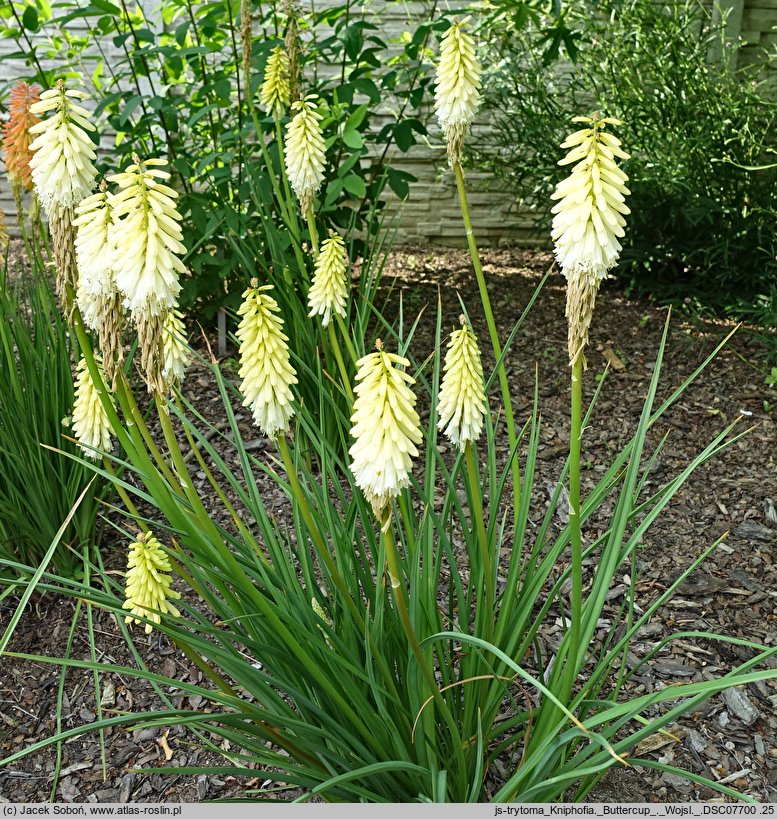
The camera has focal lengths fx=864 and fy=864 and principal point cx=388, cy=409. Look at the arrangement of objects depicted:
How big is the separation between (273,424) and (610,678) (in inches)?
61.2

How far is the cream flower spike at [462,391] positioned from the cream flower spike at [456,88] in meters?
0.65

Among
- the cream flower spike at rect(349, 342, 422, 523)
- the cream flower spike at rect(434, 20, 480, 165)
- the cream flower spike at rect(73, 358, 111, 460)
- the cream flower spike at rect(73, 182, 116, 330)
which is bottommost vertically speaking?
the cream flower spike at rect(73, 358, 111, 460)

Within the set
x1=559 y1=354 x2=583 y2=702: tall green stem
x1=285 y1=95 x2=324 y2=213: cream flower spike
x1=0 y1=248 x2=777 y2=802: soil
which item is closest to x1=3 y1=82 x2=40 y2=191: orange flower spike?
x1=285 y1=95 x2=324 y2=213: cream flower spike

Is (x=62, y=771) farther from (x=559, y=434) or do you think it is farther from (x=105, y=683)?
(x=559, y=434)

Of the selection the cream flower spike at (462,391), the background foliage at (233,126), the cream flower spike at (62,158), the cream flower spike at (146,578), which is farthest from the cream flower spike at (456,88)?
the background foliage at (233,126)

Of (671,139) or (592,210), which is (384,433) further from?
(671,139)

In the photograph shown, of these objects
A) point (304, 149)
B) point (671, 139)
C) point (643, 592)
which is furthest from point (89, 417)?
point (671, 139)

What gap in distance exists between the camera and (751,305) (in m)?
4.74

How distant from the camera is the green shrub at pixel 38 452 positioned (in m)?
2.95

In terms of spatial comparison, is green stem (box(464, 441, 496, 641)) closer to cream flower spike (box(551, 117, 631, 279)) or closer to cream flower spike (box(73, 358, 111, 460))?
cream flower spike (box(551, 117, 631, 279))

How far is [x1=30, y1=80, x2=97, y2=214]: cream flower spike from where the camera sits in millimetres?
1679

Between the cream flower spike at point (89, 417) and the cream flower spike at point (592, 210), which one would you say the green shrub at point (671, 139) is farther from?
the cream flower spike at point (89, 417)

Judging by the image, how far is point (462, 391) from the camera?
5.69ft

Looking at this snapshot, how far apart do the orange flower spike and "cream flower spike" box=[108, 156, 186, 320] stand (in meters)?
1.71
